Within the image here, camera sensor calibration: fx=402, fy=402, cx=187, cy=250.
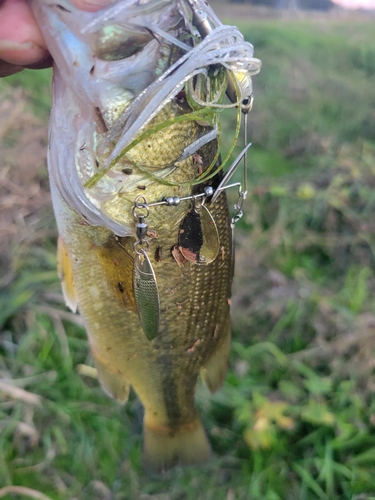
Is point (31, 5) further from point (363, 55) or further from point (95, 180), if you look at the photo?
point (363, 55)

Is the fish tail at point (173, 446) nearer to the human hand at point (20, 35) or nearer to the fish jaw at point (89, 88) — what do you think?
the fish jaw at point (89, 88)

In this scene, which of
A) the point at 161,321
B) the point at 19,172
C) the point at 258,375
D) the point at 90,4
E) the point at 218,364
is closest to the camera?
the point at 90,4

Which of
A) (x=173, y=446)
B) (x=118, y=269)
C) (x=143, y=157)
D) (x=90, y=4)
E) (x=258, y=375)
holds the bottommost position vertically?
(x=258, y=375)

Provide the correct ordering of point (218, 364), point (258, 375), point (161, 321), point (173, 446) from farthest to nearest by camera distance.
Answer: point (258, 375) < point (173, 446) < point (218, 364) < point (161, 321)

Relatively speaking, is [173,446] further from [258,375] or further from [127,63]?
[127,63]

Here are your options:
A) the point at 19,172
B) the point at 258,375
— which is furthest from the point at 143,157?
the point at 19,172

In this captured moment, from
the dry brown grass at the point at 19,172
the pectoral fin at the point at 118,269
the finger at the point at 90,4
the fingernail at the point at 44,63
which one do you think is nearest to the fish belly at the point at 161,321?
the pectoral fin at the point at 118,269

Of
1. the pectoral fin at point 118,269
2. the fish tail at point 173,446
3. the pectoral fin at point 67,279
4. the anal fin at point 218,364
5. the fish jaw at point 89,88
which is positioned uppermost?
the fish jaw at point 89,88
